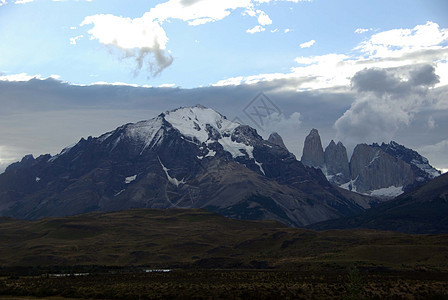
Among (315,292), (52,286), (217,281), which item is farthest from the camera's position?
(217,281)

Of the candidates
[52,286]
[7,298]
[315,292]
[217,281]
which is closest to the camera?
[7,298]

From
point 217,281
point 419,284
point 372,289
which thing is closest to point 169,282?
point 217,281

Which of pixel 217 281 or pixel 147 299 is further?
pixel 217 281

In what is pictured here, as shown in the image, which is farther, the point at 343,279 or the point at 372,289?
the point at 343,279

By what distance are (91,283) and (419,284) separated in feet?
282

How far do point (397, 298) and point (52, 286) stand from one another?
84.1 meters

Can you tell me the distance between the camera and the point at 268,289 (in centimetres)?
14088

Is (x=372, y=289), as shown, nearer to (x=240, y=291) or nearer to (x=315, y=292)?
(x=315, y=292)

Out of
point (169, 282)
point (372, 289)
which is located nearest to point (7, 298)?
point (169, 282)

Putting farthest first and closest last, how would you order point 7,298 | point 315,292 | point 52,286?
point 52,286, point 315,292, point 7,298

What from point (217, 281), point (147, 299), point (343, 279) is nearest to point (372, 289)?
point (343, 279)

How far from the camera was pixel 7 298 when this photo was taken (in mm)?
129500

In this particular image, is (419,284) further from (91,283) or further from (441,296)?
(91,283)

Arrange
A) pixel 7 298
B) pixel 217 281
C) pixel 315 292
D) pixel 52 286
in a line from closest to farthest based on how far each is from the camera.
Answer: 1. pixel 7 298
2. pixel 315 292
3. pixel 52 286
4. pixel 217 281
